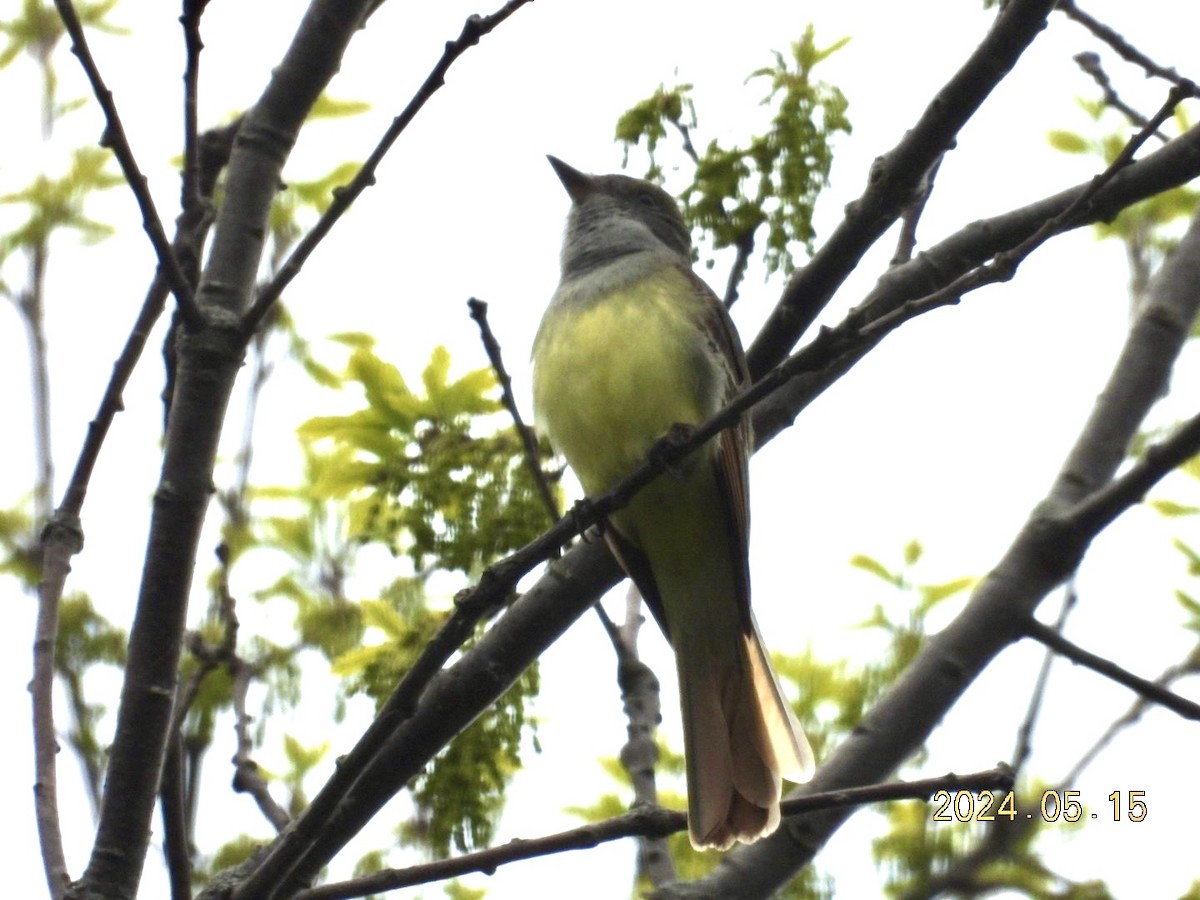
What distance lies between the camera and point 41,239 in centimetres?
713

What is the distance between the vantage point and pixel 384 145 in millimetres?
3102

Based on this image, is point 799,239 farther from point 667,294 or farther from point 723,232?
point 667,294

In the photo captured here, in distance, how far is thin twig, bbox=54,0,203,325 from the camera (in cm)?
294

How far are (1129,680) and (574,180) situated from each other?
384 cm

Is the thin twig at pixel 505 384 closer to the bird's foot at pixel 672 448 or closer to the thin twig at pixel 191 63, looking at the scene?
the bird's foot at pixel 672 448

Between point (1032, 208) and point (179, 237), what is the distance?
7.49 feet

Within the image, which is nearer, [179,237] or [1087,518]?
[179,237]

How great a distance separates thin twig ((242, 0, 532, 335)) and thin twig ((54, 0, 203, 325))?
20 centimetres

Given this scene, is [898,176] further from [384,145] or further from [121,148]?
[121,148]

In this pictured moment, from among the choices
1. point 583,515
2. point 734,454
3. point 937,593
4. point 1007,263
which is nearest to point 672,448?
point 583,515

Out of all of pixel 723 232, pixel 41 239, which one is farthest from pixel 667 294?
pixel 41 239

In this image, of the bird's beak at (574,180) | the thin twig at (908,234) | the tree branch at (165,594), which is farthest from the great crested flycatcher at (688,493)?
the tree branch at (165,594)

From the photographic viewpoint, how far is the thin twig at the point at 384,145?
3.08m

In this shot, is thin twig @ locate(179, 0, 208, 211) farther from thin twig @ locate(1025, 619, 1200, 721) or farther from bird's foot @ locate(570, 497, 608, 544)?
thin twig @ locate(1025, 619, 1200, 721)
